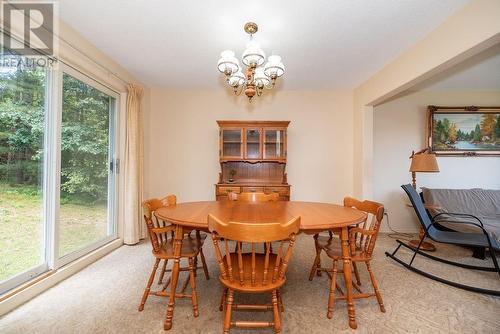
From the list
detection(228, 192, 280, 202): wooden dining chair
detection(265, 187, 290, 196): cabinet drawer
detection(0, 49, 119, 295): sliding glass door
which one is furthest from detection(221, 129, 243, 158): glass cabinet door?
detection(0, 49, 119, 295): sliding glass door

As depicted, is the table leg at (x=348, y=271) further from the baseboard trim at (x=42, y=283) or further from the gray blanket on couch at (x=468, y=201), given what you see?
the baseboard trim at (x=42, y=283)

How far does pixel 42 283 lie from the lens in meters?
1.90

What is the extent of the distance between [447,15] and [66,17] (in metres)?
3.36

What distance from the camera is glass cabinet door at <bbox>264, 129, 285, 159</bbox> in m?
3.49

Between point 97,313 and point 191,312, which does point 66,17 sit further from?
point 191,312

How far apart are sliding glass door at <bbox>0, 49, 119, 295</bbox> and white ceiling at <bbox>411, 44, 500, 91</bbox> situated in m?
4.65

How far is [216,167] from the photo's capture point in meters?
3.80

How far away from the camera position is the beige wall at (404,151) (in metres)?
3.70

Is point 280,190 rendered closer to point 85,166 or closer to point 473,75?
point 85,166

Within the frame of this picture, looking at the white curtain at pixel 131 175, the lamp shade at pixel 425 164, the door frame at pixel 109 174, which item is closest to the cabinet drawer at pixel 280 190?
the lamp shade at pixel 425 164

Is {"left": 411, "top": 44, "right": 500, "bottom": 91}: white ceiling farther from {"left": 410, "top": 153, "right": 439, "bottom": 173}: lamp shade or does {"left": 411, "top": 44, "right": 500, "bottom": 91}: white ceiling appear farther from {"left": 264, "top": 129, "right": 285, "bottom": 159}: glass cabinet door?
{"left": 264, "top": 129, "right": 285, "bottom": 159}: glass cabinet door

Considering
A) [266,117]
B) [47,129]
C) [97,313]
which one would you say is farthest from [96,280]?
[266,117]

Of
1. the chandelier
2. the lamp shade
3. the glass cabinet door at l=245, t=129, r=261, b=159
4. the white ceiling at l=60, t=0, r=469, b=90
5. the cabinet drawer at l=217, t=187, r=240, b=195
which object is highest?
the white ceiling at l=60, t=0, r=469, b=90

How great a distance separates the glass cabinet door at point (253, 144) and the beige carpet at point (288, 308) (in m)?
1.77
